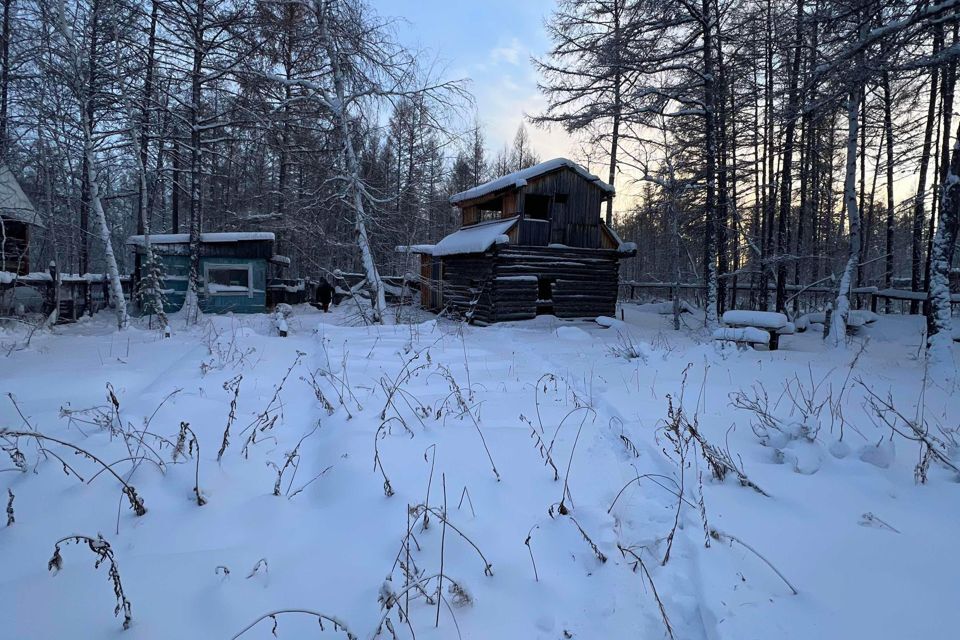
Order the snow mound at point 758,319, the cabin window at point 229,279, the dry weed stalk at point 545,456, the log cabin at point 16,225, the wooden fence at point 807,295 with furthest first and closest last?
the cabin window at point 229,279 → the log cabin at point 16,225 → the wooden fence at point 807,295 → the snow mound at point 758,319 → the dry weed stalk at point 545,456

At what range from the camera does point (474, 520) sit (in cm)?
259

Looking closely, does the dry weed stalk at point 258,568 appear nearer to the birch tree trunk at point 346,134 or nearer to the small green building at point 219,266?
the birch tree trunk at point 346,134

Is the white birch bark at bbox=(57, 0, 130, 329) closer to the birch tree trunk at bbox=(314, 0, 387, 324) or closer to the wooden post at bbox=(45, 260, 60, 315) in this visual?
the birch tree trunk at bbox=(314, 0, 387, 324)

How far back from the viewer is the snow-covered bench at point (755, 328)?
32.6ft

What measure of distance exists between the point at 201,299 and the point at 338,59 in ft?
36.2

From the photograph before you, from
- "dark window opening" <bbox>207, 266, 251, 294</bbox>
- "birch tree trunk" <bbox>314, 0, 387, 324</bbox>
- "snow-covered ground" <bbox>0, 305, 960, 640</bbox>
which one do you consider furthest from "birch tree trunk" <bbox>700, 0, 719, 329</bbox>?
"dark window opening" <bbox>207, 266, 251, 294</bbox>

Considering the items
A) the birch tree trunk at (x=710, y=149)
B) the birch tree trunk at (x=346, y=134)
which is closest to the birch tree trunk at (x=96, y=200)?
the birch tree trunk at (x=346, y=134)

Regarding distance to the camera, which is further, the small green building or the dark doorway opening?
the small green building

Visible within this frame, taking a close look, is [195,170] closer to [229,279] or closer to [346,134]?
[229,279]

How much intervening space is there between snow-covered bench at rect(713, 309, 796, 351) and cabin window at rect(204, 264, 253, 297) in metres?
17.5

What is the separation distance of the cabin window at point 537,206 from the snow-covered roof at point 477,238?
4.23 feet

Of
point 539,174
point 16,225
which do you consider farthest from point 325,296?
point 16,225

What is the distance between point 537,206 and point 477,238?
119 inches

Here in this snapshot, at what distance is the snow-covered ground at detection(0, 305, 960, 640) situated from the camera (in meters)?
1.88
